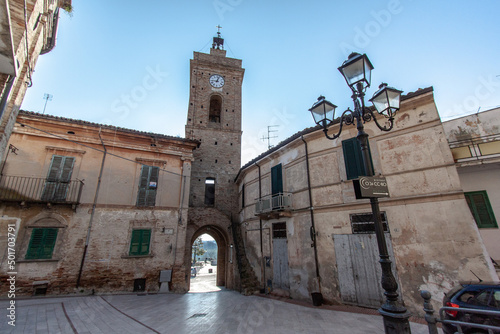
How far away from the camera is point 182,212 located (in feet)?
44.7

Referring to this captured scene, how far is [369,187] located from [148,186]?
1253cm

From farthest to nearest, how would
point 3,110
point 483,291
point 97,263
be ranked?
point 97,263
point 483,291
point 3,110

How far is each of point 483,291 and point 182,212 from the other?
12.8 m

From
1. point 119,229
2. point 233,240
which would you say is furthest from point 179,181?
point 233,240

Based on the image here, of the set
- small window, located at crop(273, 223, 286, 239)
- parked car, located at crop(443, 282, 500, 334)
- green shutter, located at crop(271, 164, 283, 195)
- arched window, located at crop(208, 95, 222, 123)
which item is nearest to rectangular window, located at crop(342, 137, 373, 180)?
green shutter, located at crop(271, 164, 283, 195)

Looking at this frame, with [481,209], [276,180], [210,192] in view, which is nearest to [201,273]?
[210,192]

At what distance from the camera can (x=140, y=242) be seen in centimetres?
1237

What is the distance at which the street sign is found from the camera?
12.5 feet

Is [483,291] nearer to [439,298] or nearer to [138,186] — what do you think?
[439,298]

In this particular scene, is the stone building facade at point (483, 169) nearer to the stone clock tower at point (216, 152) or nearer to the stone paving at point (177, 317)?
the stone paving at point (177, 317)

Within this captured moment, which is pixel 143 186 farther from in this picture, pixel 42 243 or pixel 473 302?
pixel 473 302

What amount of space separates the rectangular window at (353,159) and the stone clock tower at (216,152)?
964 centimetres

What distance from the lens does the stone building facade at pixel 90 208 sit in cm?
1058

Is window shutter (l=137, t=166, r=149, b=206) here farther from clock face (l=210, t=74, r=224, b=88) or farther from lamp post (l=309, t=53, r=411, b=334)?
clock face (l=210, t=74, r=224, b=88)
